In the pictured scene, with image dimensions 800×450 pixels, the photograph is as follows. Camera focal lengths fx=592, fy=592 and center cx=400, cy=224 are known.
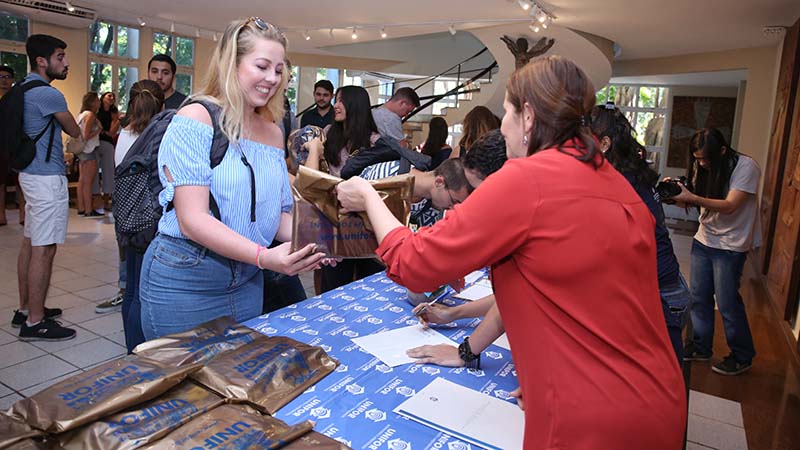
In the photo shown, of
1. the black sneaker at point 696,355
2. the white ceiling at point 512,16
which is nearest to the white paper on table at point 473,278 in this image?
the black sneaker at point 696,355

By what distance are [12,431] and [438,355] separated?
103 cm

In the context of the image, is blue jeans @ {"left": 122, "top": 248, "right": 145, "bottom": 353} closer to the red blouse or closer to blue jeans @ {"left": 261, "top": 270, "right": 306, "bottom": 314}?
blue jeans @ {"left": 261, "top": 270, "right": 306, "bottom": 314}

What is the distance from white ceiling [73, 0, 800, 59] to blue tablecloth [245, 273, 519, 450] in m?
5.82

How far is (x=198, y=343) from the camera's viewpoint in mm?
1512

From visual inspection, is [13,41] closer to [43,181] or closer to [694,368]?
[43,181]

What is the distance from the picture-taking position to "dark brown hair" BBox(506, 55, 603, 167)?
43.6 inches

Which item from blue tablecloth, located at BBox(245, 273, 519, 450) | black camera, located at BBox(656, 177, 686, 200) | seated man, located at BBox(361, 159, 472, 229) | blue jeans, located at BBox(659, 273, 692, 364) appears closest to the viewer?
blue tablecloth, located at BBox(245, 273, 519, 450)

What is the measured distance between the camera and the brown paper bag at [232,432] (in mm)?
1106

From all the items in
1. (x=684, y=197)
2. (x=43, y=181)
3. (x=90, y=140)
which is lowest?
(x=43, y=181)

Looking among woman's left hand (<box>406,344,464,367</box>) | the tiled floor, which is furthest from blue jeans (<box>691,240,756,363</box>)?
woman's left hand (<box>406,344,464,367</box>)

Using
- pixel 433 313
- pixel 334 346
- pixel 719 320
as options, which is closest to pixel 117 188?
pixel 334 346

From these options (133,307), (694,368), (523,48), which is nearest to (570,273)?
(133,307)

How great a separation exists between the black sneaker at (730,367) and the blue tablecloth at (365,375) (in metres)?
2.41

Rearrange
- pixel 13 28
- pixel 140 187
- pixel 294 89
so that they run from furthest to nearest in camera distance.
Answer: pixel 294 89
pixel 13 28
pixel 140 187
